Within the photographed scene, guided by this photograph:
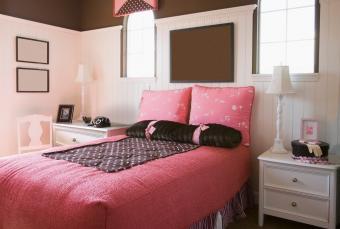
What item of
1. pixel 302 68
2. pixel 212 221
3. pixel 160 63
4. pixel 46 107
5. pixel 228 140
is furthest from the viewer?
pixel 46 107

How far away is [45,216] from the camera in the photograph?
143 centimetres

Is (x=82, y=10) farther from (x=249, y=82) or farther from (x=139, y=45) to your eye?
(x=249, y=82)

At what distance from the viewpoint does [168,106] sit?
Answer: 3.08 meters

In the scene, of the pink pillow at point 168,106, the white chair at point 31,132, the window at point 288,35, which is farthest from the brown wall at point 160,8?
the white chair at point 31,132

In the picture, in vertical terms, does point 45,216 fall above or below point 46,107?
below

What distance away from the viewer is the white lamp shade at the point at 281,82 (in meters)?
2.50

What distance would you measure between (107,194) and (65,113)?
2.88 meters

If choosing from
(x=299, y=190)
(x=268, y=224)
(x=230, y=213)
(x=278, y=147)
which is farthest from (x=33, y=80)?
(x=299, y=190)

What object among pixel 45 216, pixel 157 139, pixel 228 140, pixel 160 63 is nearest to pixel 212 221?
pixel 228 140

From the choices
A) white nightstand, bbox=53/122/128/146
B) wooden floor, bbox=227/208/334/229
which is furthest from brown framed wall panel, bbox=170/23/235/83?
wooden floor, bbox=227/208/334/229

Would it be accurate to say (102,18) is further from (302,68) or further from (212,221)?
(212,221)

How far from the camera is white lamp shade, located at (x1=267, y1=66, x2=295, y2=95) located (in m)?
2.50

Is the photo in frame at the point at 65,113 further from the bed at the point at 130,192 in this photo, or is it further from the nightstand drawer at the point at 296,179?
the nightstand drawer at the point at 296,179

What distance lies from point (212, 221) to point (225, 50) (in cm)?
170
